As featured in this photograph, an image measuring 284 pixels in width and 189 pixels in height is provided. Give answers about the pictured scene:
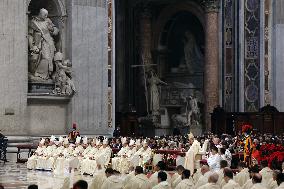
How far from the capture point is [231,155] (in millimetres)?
17906

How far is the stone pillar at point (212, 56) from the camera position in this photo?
2966 cm

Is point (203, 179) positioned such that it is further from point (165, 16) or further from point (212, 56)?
point (165, 16)

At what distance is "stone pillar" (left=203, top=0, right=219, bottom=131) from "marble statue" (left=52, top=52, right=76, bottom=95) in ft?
26.6

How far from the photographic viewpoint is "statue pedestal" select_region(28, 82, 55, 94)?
74.9 feet

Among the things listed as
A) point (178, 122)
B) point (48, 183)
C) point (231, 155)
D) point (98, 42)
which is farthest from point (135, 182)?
point (178, 122)

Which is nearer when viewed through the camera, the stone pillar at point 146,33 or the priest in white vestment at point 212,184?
the priest in white vestment at point 212,184

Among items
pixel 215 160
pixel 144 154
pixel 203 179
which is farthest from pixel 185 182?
pixel 144 154

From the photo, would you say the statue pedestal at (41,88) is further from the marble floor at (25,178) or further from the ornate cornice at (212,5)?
the ornate cornice at (212,5)

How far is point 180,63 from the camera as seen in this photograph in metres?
33.2

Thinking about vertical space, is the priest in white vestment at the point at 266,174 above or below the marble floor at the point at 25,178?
above

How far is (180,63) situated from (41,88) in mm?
11276

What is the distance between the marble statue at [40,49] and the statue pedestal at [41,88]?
0.43 feet

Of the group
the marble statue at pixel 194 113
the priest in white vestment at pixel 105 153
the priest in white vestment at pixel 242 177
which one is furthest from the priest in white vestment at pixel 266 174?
the marble statue at pixel 194 113

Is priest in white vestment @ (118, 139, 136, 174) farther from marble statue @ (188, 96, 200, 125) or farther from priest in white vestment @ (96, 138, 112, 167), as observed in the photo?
marble statue @ (188, 96, 200, 125)
